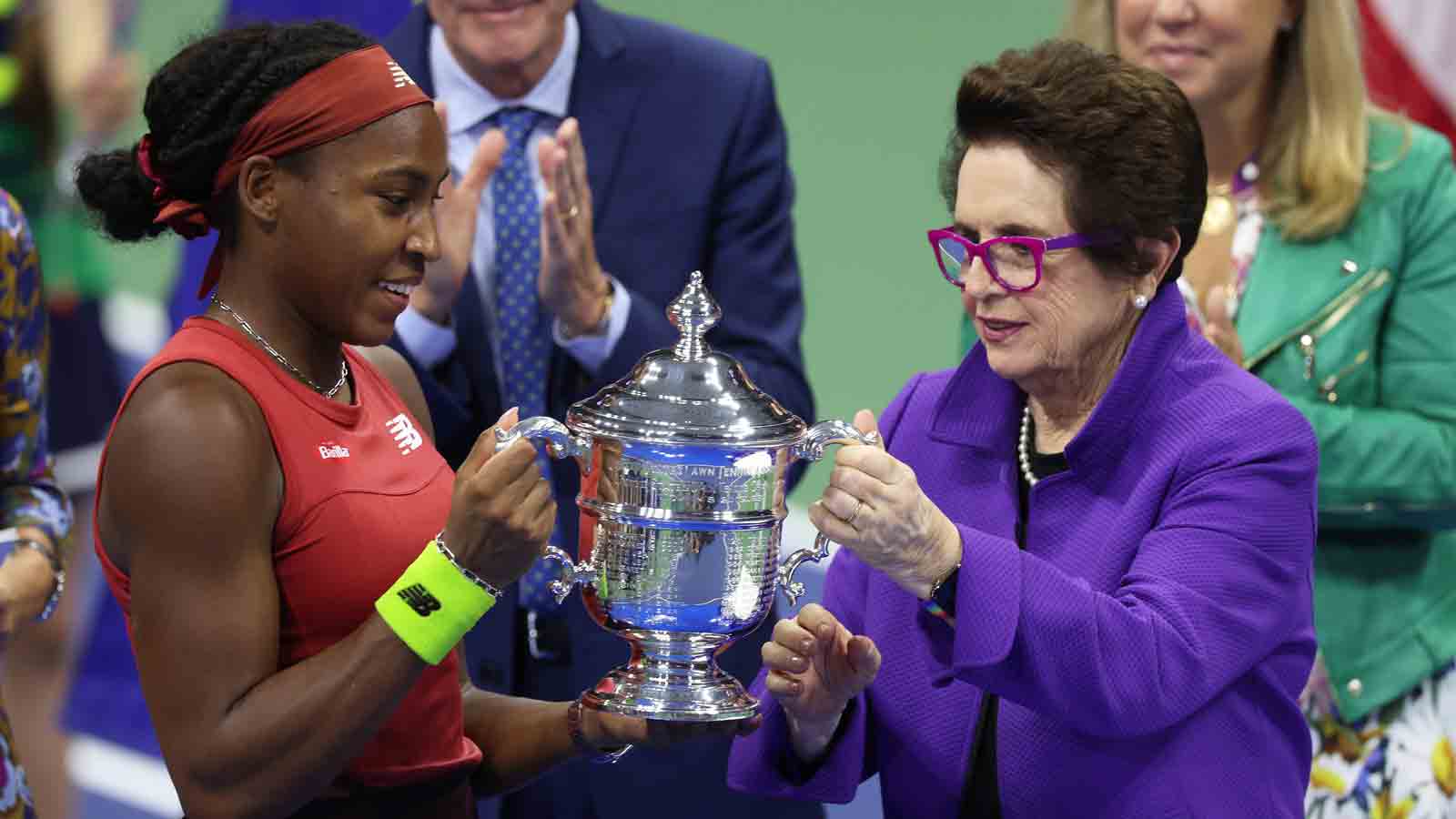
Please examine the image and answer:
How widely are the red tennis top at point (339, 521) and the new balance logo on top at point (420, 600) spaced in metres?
0.10

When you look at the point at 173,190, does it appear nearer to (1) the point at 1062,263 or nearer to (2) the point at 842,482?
(2) the point at 842,482

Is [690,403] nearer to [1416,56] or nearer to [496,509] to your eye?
[496,509]

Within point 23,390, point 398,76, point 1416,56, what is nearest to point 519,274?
point 23,390

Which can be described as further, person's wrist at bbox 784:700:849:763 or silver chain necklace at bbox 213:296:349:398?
person's wrist at bbox 784:700:849:763

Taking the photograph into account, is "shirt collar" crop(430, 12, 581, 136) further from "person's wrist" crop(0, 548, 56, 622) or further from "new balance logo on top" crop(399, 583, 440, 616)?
"new balance logo on top" crop(399, 583, 440, 616)

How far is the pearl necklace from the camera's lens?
7.93ft

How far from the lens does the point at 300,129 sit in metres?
2.08

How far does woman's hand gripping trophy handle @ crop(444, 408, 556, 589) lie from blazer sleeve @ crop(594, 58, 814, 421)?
1210mm

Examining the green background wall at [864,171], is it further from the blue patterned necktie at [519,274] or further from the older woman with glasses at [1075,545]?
the older woman with glasses at [1075,545]

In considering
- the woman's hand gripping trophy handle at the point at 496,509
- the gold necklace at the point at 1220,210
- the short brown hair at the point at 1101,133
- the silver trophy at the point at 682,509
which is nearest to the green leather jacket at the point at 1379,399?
the gold necklace at the point at 1220,210

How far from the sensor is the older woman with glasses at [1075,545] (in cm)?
211

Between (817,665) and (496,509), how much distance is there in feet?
1.63

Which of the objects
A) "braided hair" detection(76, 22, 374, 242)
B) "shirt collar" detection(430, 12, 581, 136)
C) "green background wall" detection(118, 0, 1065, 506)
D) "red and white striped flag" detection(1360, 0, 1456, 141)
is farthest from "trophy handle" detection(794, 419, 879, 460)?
"green background wall" detection(118, 0, 1065, 506)

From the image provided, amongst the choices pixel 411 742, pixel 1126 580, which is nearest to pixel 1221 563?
pixel 1126 580
